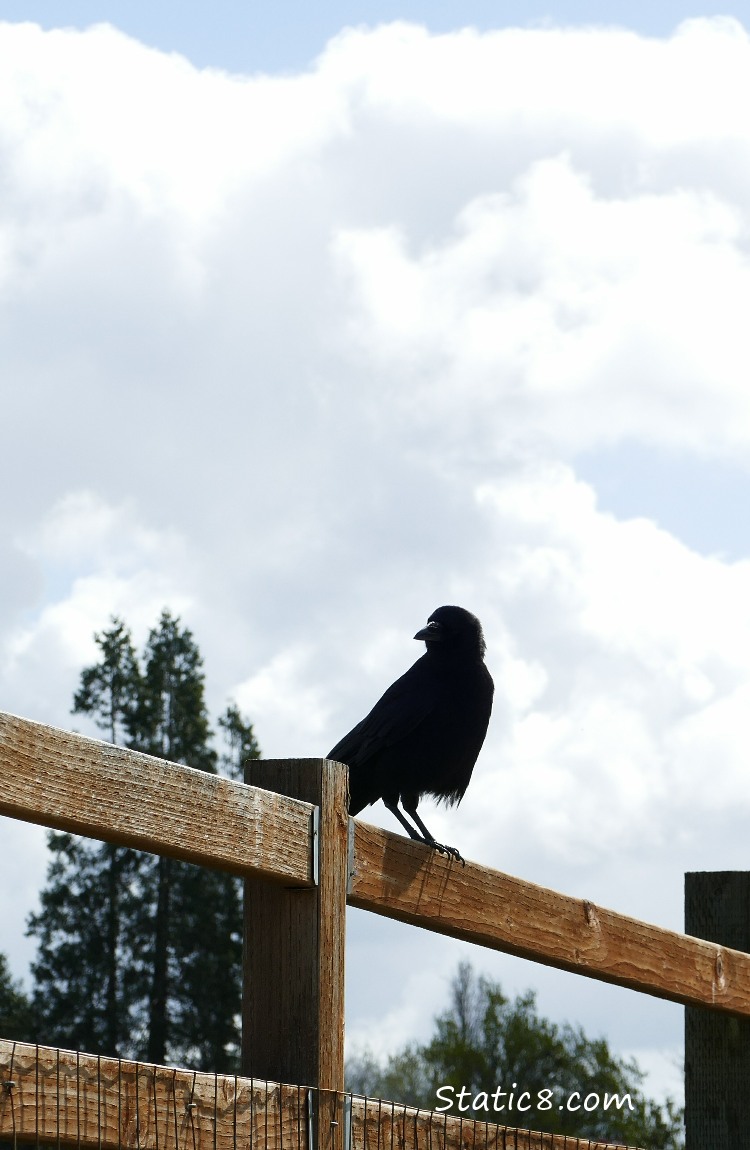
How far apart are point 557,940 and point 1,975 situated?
4042cm

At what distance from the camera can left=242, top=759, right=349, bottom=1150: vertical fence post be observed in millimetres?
2852

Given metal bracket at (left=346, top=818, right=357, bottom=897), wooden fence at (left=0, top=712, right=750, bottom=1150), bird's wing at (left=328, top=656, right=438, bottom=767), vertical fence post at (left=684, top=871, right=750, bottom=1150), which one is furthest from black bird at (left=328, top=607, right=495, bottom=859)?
metal bracket at (left=346, top=818, right=357, bottom=897)

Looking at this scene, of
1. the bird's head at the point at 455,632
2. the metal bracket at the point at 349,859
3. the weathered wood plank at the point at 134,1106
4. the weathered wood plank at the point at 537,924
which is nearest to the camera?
the weathered wood plank at the point at 134,1106

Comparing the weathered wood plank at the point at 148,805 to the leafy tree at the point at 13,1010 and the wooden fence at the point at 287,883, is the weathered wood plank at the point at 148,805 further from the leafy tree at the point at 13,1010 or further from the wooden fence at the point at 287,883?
the leafy tree at the point at 13,1010

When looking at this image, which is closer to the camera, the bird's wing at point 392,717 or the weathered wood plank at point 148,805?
the weathered wood plank at point 148,805

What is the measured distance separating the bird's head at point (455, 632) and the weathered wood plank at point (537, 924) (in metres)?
2.06

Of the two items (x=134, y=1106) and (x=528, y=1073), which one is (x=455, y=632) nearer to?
(x=134, y=1106)

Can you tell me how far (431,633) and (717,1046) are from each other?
2147 mm

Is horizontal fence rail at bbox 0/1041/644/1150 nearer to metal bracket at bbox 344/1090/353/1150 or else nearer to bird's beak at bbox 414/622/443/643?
metal bracket at bbox 344/1090/353/1150

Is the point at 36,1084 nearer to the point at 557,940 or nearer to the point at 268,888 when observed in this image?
the point at 268,888

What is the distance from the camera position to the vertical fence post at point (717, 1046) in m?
4.75

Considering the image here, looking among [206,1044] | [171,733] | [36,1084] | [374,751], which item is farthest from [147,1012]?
[36,1084]

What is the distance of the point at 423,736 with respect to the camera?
5785 millimetres

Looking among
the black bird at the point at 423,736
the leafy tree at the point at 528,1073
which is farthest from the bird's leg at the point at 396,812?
the leafy tree at the point at 528,1073
